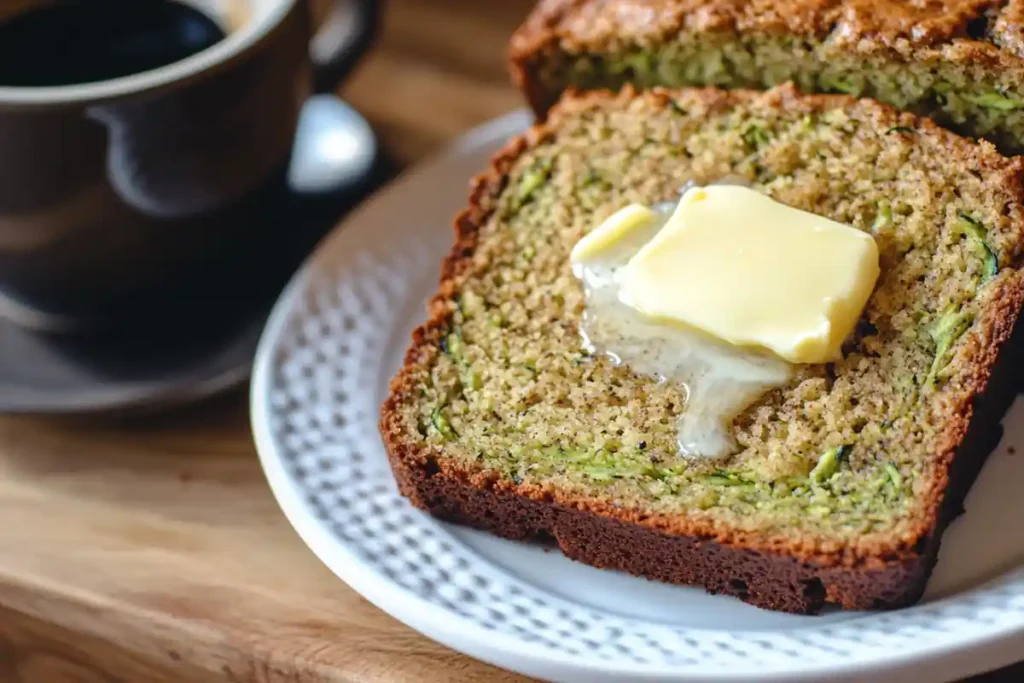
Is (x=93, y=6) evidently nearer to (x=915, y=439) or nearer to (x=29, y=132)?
(x=29, y=132)

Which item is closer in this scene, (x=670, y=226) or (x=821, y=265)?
(x=821, y=265)

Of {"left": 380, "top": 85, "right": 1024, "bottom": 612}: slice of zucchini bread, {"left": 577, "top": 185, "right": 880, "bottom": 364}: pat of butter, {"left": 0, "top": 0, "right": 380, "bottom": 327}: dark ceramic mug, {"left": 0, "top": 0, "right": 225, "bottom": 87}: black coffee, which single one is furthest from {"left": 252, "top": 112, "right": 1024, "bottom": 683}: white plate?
{"left": 0, "top": 0, "right": 225, "bottom": 87}: black coffee

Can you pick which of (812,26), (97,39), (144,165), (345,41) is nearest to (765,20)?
(812,26)

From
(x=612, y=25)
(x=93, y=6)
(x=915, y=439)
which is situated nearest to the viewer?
(x=915, y=439)

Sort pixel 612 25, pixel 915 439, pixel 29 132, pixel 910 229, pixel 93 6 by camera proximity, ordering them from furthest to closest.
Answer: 1. pixel 93 6
2. pixel 612 25
3. pixel 29 132
4. pixel 910 229
5. pixel 915 439

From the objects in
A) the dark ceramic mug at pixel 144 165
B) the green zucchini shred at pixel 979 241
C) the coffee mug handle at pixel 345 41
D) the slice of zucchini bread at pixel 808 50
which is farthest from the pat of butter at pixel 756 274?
the coffee mug handle at pixel 345 41

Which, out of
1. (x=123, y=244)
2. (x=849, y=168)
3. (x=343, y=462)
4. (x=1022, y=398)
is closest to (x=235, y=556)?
(x=343, y=462)

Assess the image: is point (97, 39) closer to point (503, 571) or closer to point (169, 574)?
point (169, 574)
